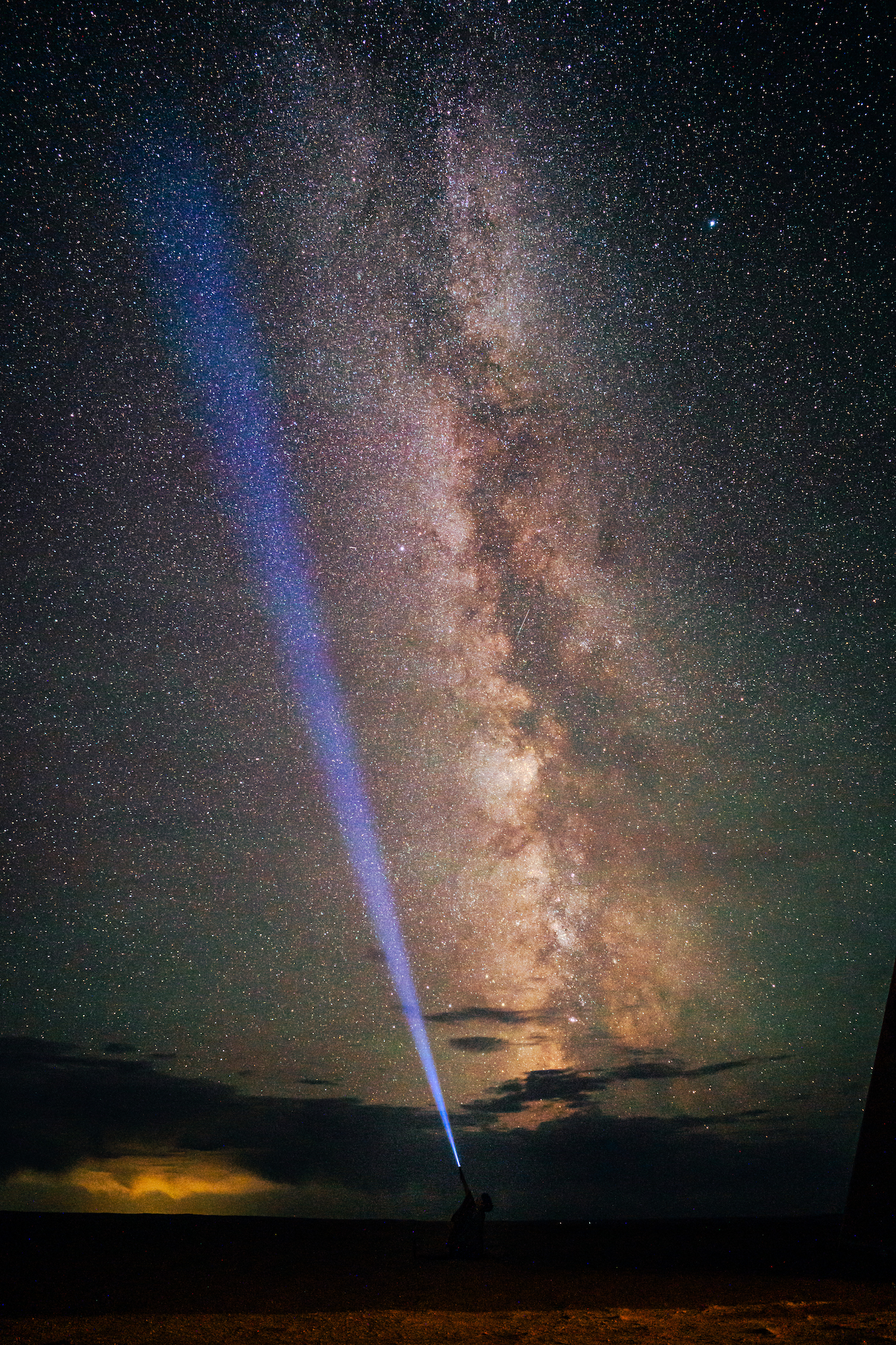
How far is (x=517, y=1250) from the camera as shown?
22422 mm

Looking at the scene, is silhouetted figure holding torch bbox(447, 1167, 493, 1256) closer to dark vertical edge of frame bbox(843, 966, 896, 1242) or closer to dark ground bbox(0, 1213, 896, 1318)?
dark ground bbox(0, 1213, 896, 1318)

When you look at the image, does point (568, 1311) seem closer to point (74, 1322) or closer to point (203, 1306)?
point (203, 1306)

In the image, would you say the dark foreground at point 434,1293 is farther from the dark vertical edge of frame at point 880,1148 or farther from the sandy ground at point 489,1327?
the dark vertical edge of frame at point 880,1148

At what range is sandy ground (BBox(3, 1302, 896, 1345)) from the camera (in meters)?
8.30

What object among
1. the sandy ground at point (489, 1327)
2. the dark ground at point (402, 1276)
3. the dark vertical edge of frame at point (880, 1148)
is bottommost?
the dark ground at point (402, 1276)

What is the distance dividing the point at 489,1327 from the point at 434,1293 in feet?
13.9

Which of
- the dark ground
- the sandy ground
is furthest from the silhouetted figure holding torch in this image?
the sandy ground

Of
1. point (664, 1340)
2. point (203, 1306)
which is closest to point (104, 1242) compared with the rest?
point (203, 1306)

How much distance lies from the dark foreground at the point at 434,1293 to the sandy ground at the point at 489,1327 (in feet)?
0.13

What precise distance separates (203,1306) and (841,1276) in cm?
968

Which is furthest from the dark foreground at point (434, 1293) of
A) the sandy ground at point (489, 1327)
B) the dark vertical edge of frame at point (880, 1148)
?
the dark vertical edge of frame at point (880, 1148)

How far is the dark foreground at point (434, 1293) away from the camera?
352 inches

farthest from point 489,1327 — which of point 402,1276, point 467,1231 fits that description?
point 467,1231

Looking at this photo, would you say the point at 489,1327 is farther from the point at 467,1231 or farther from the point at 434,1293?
the point at 467,1231
